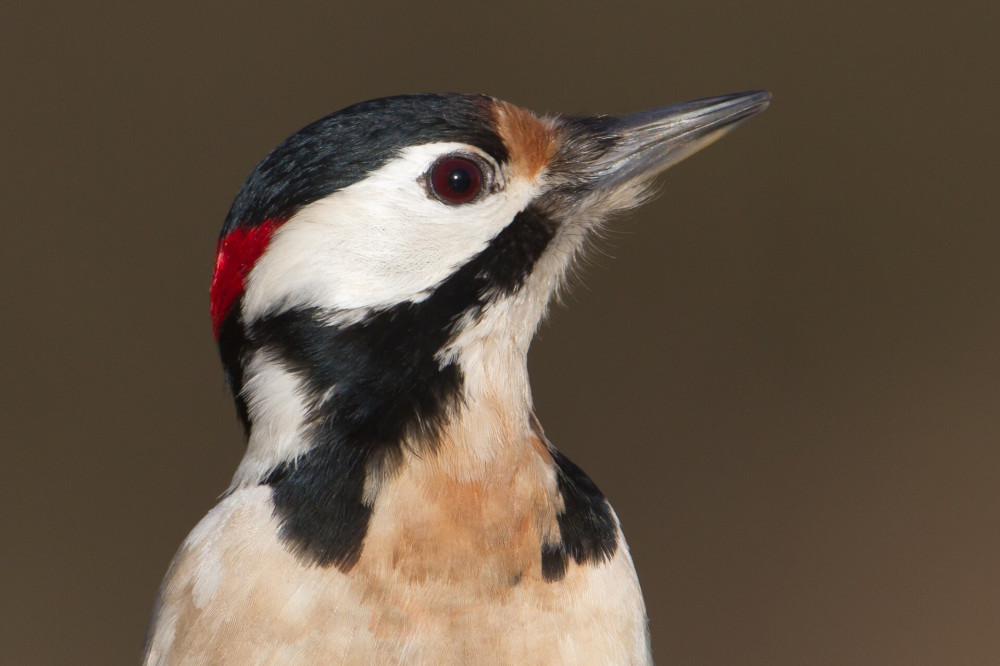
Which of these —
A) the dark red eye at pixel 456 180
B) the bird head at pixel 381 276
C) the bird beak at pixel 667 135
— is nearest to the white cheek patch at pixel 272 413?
the bird head at pixel 381 276

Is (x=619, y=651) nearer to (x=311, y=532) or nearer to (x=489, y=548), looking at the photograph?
(x=489, y=548)

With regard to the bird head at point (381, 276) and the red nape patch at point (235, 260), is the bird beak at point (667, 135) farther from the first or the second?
the red nape patch at point (235, 260)

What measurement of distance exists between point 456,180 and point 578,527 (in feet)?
1.38

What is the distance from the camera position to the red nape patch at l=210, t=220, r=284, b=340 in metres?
1.18

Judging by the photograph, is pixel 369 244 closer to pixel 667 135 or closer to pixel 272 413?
pixel 272 413

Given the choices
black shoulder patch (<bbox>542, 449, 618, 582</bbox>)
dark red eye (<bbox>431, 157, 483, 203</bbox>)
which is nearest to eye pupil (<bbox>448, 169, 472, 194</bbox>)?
dark red eye (<bbox>431, 157, 483, 203</bbox>)

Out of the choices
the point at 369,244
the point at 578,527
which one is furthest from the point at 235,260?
the point at 578,527

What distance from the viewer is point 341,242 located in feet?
3.78

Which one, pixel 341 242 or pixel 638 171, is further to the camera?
pixel 638 171

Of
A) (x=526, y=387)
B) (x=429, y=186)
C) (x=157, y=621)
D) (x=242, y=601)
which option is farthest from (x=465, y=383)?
(x=157, y=621)

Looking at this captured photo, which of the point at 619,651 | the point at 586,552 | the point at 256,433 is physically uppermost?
the point at 256,433

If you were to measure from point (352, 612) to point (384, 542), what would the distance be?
8cm

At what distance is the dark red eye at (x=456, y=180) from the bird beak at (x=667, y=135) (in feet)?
0.68

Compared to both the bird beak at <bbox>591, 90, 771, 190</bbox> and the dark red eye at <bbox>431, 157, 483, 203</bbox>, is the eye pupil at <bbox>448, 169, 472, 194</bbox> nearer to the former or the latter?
the dark red eye at <bbox>431, 157, 483, 203</bbox>
